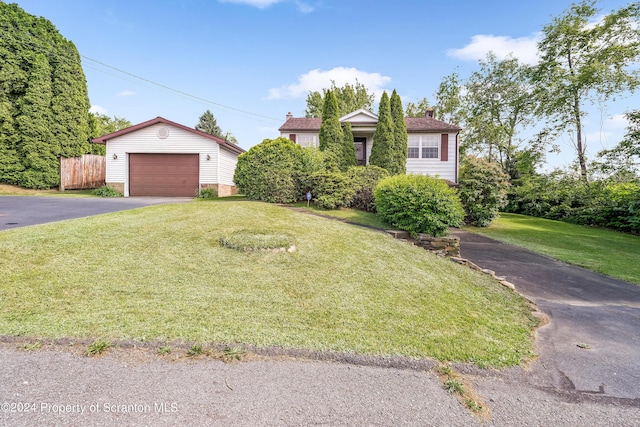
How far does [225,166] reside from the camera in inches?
701

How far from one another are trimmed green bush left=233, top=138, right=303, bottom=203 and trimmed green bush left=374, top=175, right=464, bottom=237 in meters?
4.51

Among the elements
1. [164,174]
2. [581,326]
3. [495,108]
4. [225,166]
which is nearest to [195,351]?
[581,326]

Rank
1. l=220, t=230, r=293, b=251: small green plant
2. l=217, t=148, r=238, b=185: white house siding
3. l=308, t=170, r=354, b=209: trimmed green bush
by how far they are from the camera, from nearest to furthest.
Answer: l=220, t=230, r=293, b=251: small green plant → l=308, t=170, r=354, b=209: trimmed green bush → l=217, t=148, r=238, b=185: white house siding

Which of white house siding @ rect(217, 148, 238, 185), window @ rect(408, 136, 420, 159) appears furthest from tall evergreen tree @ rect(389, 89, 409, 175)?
white house siding @ rect(217, 148, 238, 185)

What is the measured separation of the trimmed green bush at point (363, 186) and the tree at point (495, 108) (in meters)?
19.2

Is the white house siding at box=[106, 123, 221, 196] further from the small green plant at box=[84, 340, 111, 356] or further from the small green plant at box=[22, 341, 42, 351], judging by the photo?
the small green plant at box=[84, 340, 111, 356]

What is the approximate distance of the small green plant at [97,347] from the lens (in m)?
2.47

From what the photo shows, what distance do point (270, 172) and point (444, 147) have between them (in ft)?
42.9

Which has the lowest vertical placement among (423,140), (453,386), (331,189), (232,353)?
(453,386)

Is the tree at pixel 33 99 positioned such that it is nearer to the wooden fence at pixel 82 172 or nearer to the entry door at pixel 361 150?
the wooden fence at pixel 82 172

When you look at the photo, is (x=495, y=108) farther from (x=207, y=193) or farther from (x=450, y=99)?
(x=207, y=193)

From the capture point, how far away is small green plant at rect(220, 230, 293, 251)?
524 centimetres

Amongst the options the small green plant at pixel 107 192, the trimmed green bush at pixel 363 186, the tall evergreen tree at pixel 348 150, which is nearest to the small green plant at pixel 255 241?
the trimmed green bush at pixel 363 186

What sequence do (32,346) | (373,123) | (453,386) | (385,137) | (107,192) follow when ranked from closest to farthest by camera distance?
1. (453,386)
2. (32,346)
3. (107,192)
4. (385,137)
5. (373,123)
